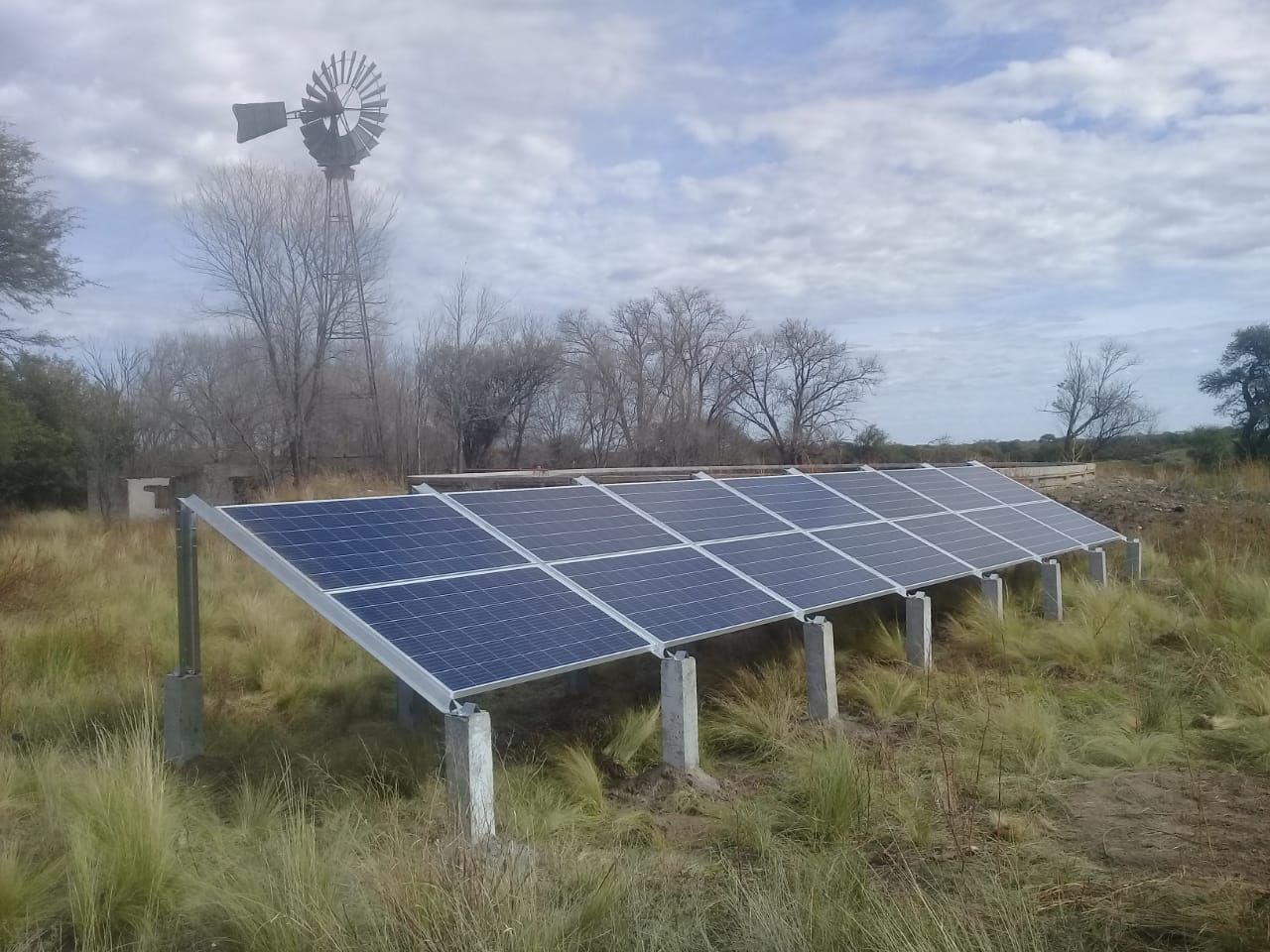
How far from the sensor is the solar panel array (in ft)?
20.4

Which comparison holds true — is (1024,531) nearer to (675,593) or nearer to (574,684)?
(574,684)

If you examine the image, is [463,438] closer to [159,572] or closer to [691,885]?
[159,572]

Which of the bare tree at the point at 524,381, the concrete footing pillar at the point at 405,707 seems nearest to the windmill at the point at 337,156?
the bare tree at the point at 524,381

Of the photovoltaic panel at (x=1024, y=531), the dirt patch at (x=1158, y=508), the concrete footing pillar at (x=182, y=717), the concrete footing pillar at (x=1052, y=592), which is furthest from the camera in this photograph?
the dirt patch at (x=1158, y=508)

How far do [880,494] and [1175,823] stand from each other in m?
7.99

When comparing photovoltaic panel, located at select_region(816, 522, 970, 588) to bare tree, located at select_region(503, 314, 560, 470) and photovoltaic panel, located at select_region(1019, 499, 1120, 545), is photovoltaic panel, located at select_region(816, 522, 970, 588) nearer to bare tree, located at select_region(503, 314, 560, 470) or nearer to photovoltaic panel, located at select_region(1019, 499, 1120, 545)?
photovoltaic panel, located at select_region(1019, 499, 1120, 545)

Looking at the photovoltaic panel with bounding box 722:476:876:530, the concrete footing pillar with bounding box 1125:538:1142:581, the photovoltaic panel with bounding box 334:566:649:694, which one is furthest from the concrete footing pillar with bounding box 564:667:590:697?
the concrete footing pillar with bounding box 1125:538:1142:581

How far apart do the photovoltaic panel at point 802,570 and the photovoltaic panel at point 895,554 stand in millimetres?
380

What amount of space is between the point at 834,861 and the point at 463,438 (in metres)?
32.9

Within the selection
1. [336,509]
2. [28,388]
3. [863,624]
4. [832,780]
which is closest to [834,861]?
[832,780]

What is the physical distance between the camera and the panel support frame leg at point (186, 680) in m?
7.11

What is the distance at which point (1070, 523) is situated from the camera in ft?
51.8

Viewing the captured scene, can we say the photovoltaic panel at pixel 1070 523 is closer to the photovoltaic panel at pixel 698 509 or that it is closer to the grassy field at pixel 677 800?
the grassy field at pixel 677 800

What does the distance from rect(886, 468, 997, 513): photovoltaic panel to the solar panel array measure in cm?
184
